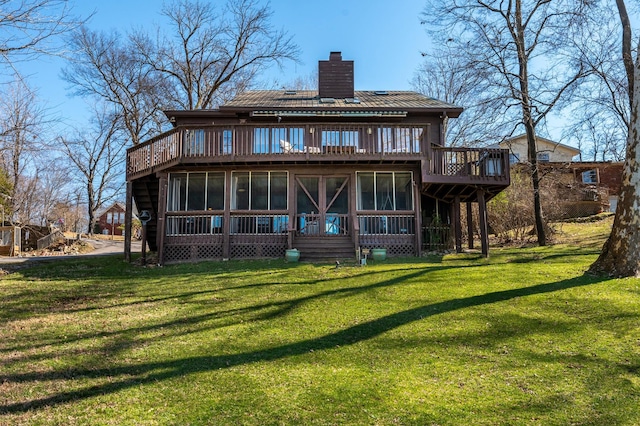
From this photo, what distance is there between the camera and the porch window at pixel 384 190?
620 inches

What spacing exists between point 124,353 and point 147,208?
13.0 metres

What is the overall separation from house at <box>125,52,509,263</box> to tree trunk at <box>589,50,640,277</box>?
5499mm

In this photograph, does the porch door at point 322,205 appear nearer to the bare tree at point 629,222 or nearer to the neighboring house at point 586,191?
the bare tree at point 629,222

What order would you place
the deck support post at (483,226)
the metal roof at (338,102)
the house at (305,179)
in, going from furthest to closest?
the metal roof at (338,102) < the house at (305,179) < the deck support post at (483,226)

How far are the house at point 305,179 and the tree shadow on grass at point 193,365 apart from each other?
7.02 meters

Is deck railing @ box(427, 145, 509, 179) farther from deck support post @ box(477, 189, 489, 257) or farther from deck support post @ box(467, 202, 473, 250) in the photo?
deck support post @ box(467, 202, 473, 250)

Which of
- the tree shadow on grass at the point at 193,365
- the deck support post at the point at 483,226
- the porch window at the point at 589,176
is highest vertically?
the porch window at the point at 589,176

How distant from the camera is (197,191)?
1608 centimetres

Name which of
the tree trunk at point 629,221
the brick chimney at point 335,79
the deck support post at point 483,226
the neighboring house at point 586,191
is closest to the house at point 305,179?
the deck support post at point 483,226

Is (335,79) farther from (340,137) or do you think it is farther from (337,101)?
(340,137)

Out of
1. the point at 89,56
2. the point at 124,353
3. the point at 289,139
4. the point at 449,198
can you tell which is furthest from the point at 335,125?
the point at 89,56

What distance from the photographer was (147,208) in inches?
698

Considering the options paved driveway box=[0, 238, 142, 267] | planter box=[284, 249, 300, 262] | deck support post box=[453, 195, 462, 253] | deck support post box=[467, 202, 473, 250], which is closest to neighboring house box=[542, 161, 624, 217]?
deck support post box=[467, 202, 473, 250]

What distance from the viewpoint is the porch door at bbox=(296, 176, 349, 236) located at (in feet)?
50.1
